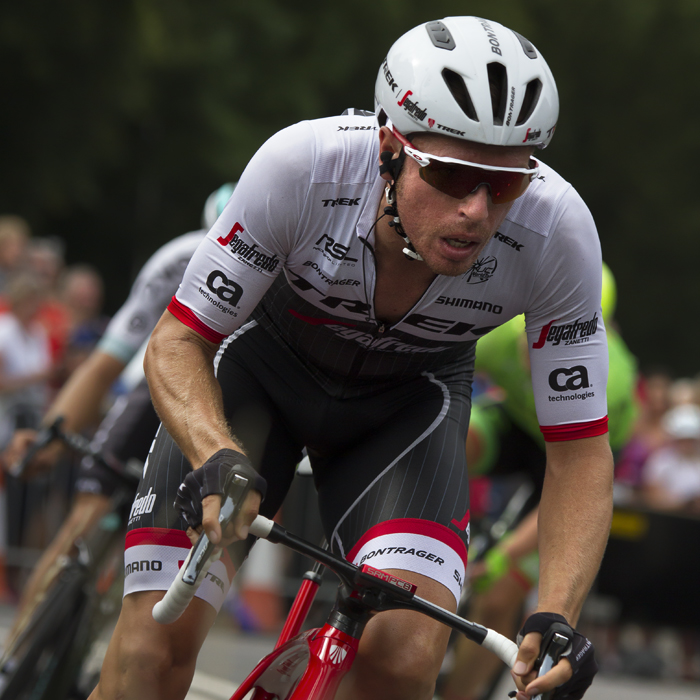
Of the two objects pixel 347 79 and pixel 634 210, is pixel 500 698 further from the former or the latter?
pixel 634 210

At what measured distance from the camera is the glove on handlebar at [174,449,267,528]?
8.63ft

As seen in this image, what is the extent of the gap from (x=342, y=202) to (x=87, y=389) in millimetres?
2716

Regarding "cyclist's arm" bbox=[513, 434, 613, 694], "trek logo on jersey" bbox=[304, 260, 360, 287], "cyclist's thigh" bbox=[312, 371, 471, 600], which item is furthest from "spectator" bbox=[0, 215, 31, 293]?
"cyclist's arm" bbox=[513, 434, 613, 694]

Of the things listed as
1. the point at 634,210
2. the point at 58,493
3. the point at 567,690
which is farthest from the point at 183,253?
the point at 634,210

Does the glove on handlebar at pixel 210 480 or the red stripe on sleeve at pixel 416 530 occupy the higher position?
the glove on handlebar at pixel 210 480

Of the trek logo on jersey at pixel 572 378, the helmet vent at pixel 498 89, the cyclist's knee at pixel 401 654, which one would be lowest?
the cyclist's knee at pixel 401 654

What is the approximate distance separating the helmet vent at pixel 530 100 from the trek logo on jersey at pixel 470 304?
55 cm

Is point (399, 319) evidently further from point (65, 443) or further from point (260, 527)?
point (65, 443)

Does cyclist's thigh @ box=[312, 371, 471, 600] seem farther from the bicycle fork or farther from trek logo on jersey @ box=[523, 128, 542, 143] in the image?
trek logo on jersey @ box=[523, 128, 542, 143]

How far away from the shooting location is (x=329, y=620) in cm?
304

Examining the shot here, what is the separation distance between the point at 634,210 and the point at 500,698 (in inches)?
728

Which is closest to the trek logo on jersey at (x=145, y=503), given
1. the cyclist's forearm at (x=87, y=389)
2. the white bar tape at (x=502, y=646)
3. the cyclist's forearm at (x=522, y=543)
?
the white bar tape at (x=502, y=646)

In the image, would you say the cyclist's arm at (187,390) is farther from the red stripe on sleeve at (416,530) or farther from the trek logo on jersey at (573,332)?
the trek logo on jersey at (573,332)

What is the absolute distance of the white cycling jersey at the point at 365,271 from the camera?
3174 millimetres
